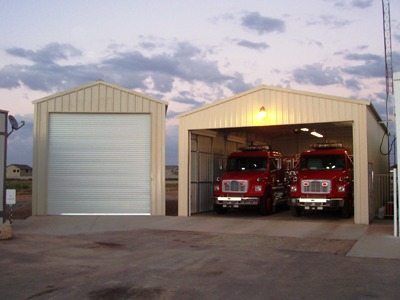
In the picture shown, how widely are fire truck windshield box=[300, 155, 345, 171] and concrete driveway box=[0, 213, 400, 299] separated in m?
3.47

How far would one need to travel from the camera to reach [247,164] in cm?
2338

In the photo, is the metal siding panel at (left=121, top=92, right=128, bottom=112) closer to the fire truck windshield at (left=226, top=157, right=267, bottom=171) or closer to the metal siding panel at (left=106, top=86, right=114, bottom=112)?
the metal siding panel at (left=106, top=86, right=114, bottom=112)

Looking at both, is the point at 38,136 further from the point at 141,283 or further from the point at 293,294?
the point at 293,294

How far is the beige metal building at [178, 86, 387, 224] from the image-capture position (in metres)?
18.9

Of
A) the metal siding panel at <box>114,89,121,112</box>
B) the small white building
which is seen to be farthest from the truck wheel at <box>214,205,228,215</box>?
the small white building

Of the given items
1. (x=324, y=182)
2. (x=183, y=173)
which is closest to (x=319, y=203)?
(x=324, y=182)

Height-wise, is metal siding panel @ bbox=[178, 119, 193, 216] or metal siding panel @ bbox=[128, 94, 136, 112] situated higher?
metal siding panel @ bbox=[128, 94, 136, 112]

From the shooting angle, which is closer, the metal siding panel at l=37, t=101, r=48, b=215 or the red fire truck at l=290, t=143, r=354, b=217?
the red fire truck at l=290, t=143, r=354, b=217

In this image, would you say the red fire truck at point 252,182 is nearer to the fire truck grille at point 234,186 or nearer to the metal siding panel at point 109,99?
the fire truck grille at point 234,186

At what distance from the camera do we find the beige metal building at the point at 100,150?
2256 cm

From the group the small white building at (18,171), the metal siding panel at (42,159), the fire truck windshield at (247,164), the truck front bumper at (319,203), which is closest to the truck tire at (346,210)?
the truck front bumper at (319,203)

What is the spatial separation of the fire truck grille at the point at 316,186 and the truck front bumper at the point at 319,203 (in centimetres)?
30

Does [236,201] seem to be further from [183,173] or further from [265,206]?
[183,173]

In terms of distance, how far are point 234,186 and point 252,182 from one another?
0.74m
